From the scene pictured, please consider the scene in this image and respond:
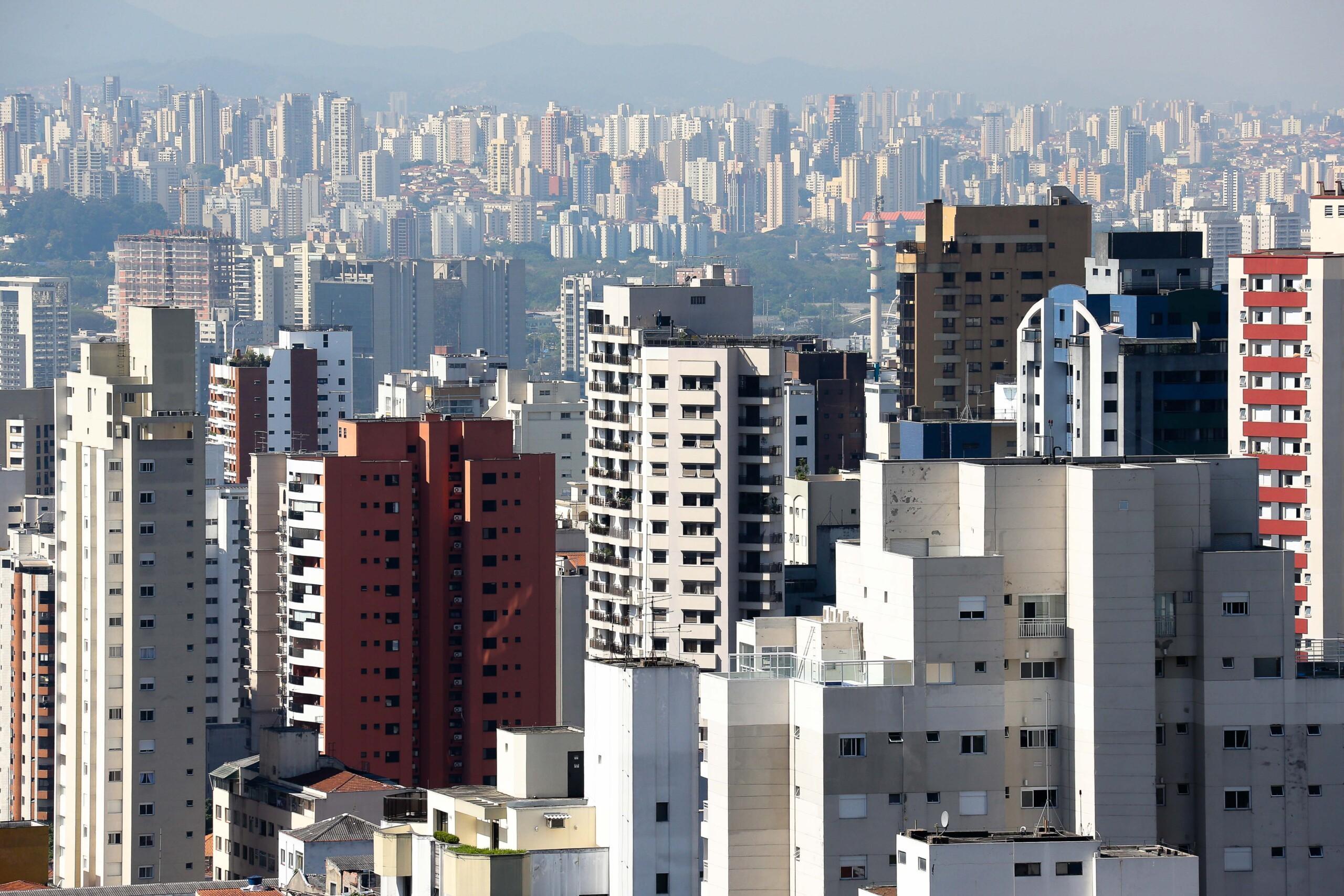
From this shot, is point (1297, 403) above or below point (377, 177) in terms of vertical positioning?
below

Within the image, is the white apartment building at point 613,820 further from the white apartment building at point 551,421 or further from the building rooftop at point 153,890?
the white apartment building at point 551,421

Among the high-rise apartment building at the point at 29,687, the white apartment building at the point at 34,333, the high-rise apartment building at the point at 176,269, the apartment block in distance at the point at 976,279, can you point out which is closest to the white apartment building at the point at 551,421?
the apartment block in distance at the point at 976,279

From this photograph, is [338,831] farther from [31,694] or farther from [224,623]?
[224,623]

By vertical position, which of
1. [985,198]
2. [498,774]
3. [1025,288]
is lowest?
[498,774]

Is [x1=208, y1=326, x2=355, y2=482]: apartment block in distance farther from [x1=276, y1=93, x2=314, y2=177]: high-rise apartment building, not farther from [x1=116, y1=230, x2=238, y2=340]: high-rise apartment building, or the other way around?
[x1=276, y1=93, x2=314, y2=177]: high-rise apartment building

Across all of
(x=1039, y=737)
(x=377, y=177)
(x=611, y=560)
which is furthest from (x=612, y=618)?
(x=377, y=177)

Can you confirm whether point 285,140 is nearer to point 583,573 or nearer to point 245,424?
point 245,424

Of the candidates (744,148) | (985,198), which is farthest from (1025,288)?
(744,148)

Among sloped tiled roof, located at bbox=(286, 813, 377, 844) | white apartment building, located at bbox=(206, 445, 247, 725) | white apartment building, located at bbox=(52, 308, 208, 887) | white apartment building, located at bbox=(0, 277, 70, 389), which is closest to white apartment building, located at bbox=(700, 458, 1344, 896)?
sloped tiled roof, located at bbox=(286, 813, 377, 844)
